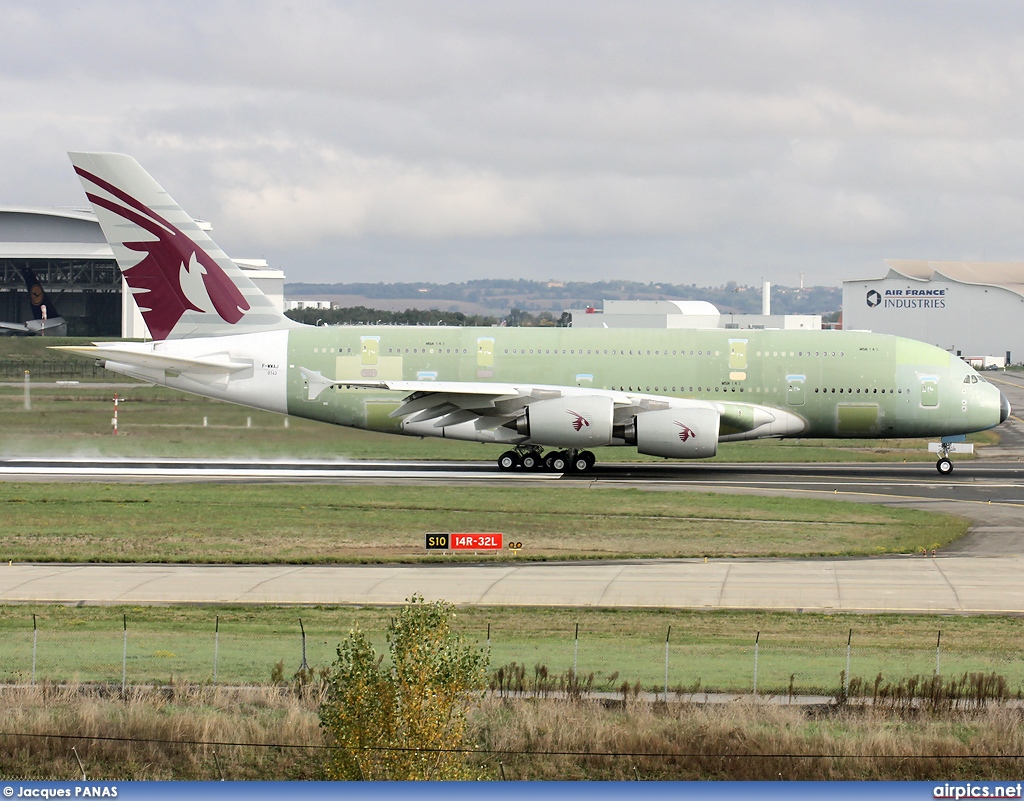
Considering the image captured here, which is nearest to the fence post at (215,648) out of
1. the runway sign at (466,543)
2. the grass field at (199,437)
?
the runway sign at (466,543)

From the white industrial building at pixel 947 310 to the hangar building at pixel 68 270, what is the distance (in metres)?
96.5

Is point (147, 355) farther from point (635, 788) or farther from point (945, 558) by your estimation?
point (635, 788)

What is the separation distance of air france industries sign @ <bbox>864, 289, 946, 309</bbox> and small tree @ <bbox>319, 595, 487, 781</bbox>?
17987cm

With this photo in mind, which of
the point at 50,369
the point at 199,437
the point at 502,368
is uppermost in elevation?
the point at 502,368

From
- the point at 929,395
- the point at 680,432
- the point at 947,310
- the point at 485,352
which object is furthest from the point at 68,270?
the point at 947,310

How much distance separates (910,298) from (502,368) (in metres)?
149

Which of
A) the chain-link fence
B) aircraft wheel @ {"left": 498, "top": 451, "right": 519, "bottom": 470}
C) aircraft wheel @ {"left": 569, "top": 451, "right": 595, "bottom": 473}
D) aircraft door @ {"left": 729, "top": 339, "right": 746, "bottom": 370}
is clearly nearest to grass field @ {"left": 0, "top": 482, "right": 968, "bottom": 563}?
aircraft wheel @ {"left": 569, "top": 451, "right": 595, "bottom": 473}

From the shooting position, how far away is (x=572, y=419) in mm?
47000

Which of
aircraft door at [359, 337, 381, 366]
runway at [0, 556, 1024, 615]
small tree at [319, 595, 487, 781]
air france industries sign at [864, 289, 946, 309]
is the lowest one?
runway at [0, 556, 1024, 615]

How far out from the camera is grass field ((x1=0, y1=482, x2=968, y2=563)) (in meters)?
33.6

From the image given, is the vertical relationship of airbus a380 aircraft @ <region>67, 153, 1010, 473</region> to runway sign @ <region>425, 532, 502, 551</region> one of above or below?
above

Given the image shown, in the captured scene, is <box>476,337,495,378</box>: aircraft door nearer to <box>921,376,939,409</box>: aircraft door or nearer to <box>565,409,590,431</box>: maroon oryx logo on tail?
<box>565,409,590,431</box>: maroon oryx logo on tail

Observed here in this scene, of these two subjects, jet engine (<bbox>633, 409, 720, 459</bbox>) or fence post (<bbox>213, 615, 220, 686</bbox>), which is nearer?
fence post (<bbox>213, 615, 220, 686</bbox>)

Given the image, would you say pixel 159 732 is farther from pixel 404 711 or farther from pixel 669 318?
pixel 669 318
